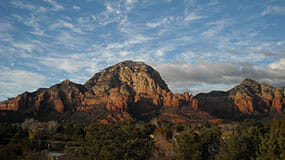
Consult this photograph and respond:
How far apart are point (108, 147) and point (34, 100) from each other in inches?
4861

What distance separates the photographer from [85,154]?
14.8 metres

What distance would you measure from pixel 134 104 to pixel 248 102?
196ft

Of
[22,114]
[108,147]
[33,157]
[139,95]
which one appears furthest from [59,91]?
[108,147]

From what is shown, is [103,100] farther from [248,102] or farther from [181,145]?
[181,145]

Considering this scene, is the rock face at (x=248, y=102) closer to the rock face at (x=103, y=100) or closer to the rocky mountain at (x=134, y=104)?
the rocky mountain at (x=134, y=104)

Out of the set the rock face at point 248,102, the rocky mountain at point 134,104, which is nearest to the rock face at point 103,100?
the rocky mountain at point 134,104

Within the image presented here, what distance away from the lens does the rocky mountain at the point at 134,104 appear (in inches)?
4289

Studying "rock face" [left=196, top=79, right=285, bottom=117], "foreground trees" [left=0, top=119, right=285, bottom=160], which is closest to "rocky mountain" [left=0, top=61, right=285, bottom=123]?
"rock face" [left=196, top=79, right=285, bottom=117]

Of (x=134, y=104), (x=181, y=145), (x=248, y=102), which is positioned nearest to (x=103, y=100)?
(x=134, y=104)

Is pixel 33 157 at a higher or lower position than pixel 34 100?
lower

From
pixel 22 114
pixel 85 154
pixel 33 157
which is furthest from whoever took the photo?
pixel 22 114

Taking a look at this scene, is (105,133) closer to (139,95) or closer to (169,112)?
(169,112)

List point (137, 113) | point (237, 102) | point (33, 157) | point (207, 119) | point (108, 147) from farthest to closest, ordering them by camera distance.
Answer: point (237, 102), point (137, 113), point (207, 119), point (33, 157), point (108, 147)

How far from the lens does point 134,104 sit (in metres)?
128
